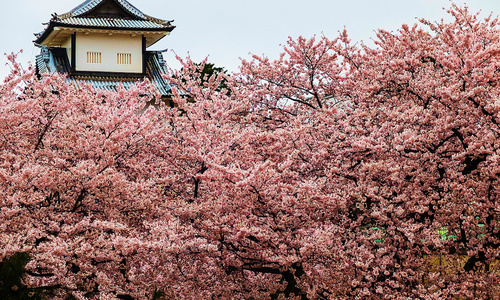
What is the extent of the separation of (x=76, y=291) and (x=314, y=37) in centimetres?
789

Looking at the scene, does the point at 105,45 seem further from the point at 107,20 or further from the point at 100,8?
the point at 100,8

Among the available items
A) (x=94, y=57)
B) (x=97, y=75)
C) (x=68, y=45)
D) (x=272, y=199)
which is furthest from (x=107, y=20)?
(x=272, y=199)

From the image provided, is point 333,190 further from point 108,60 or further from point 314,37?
point 108,60

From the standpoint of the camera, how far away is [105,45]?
31.5m

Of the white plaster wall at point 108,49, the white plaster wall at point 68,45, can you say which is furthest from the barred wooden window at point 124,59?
the white plaster wall at point 68,45

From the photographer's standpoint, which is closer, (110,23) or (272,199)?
(272,199)

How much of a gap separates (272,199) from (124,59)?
75.6 feet

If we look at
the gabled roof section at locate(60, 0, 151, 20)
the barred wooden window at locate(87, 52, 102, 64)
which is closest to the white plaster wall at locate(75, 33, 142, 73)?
the barred wooden window at locate(87, 52, 102, 64)

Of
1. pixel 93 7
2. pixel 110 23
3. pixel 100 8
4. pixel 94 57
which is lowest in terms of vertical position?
pixel 94 57

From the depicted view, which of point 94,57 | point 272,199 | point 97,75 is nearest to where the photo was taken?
point 272,199

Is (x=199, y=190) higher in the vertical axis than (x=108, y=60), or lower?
lower

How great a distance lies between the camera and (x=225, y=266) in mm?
10477

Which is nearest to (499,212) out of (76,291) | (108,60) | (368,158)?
(368,158)

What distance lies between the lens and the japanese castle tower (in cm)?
3039
